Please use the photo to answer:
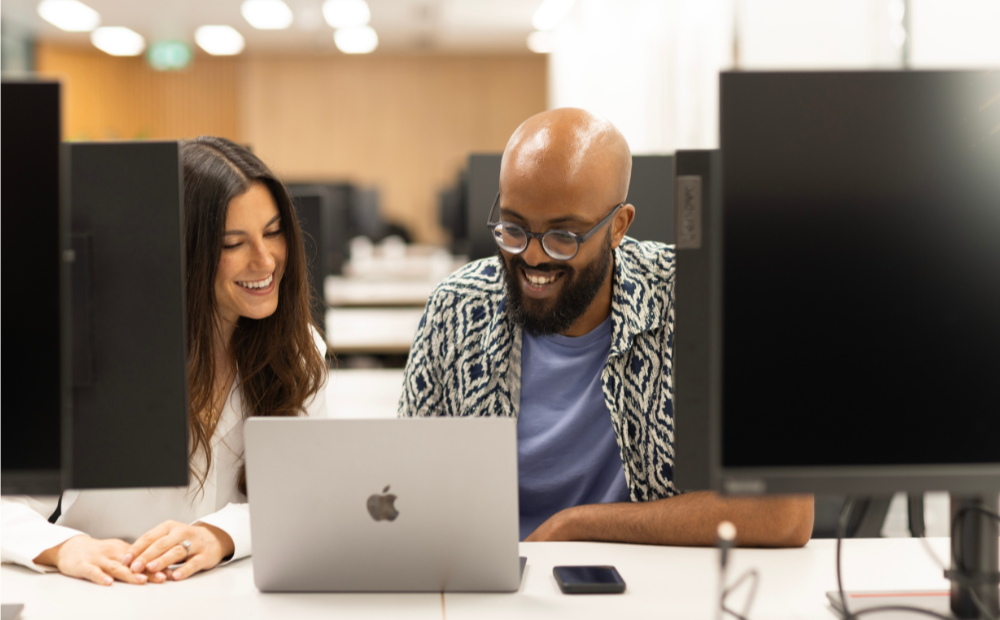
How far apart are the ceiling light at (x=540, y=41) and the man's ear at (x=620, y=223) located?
8091 millimetres

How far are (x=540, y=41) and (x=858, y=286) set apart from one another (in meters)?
9.35

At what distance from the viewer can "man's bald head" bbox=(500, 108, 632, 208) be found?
148cm

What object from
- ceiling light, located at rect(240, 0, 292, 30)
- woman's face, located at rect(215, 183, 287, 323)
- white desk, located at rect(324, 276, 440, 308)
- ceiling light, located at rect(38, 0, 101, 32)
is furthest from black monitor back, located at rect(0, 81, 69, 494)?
ceiling light, located at rect(38, 0, 101, 32)

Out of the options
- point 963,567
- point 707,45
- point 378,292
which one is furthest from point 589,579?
point 707,45

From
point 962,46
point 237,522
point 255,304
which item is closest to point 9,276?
point 237,522

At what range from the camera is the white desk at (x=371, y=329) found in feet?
10.3

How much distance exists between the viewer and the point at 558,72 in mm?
9086

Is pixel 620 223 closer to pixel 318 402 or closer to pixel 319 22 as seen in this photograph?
pixel 318 402

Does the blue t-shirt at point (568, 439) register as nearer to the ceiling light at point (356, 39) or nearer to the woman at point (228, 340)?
the woman at point (228, 340)

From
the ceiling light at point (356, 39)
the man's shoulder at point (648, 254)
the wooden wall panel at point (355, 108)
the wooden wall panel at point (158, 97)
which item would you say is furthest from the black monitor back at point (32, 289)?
the wooden wall panel at point (158, 97)

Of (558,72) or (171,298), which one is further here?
(558,72)

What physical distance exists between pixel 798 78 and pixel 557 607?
25.0 inches

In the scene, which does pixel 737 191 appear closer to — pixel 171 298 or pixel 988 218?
pixel 988 218

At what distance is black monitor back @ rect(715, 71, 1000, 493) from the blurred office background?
127 cm
